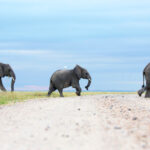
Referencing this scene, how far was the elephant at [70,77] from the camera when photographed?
27.1 m

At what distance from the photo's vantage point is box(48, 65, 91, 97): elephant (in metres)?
27.1

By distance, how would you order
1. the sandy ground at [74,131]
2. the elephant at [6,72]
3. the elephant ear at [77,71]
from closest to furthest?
the sandy ground at [74,131], the elephant ear at [77,71], the elephant at [6,72]

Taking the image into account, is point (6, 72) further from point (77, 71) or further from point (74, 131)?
point (74, 131)

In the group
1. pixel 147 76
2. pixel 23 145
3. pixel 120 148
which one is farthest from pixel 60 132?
pixel 147 76

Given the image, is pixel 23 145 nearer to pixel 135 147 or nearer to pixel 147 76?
pixel 135 147

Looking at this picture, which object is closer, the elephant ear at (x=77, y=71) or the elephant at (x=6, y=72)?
the elephant ear at (x=77, y=71)

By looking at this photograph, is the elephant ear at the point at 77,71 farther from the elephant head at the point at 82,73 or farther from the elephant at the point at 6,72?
the elephant at the point at 6,72

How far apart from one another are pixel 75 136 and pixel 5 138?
5.32 feet

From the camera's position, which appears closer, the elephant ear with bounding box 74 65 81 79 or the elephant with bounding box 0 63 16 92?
the elephant ear with bounding box 74 65 81 79

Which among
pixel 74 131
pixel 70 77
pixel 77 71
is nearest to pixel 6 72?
pixel 70 77

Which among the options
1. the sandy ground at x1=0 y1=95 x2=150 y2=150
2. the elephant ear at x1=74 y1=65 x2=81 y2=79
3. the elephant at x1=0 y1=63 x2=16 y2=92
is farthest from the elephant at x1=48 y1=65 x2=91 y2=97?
the sandy ground at x1=0 y1=95 x2=150 y2=150

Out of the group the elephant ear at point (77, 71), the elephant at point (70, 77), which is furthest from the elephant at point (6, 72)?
the elephant ear at point (77, 71)

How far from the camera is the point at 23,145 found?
27.8 feet

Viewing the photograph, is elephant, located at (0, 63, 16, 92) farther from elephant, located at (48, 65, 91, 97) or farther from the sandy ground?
the sandy ground
